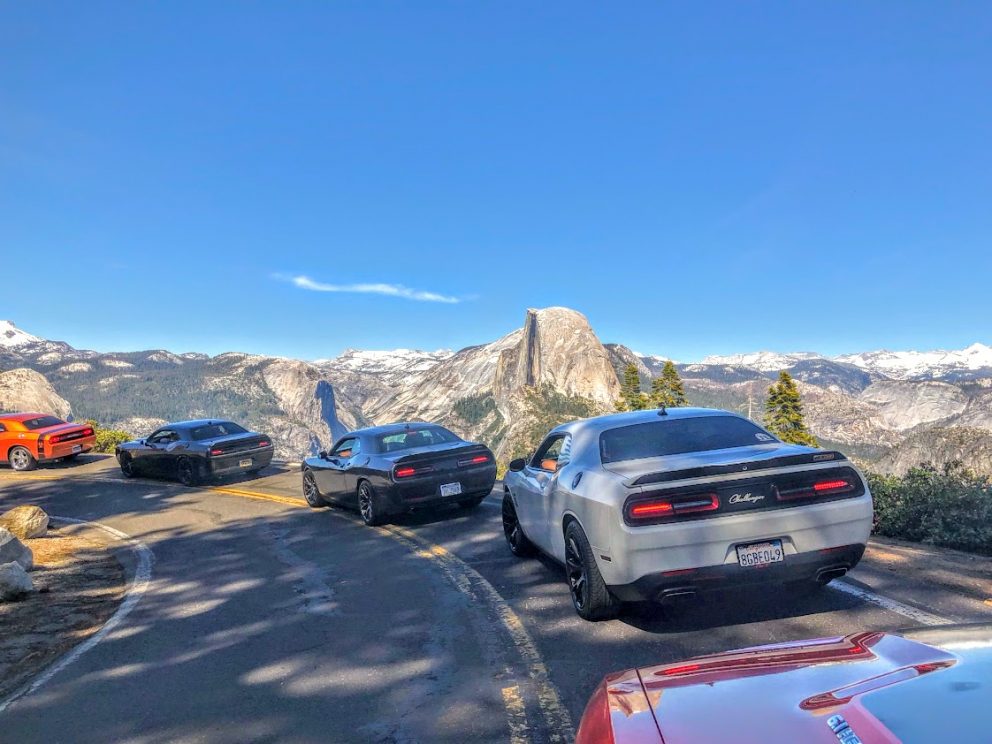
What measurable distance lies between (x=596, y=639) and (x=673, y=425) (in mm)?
1866

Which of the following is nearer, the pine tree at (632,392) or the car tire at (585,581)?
the car tire at (585,581)

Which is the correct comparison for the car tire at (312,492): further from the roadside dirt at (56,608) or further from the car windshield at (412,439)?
the roadside dirt at (56,608)

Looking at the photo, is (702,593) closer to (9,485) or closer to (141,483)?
(141,483)

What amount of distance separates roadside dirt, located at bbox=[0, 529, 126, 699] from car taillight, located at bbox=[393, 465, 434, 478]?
352 centimetres

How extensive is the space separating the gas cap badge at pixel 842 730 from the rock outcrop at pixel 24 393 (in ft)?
332

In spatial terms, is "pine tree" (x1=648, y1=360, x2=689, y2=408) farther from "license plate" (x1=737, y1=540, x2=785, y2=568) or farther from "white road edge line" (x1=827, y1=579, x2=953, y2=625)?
"license plate" (x1=737, y1=540, x2=785, y2=568)

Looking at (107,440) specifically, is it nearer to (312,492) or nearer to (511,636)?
(312,492)

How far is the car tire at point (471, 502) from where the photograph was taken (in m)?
10.4

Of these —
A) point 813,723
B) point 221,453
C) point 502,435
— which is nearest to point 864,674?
point 813,723

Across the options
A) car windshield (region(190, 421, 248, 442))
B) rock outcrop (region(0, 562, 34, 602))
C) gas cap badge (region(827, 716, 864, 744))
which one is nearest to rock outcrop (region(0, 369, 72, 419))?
car windshield (region(190, 421, 248, 442))

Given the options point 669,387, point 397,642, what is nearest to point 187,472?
point 397,642

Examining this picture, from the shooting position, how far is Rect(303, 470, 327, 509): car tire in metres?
11.9

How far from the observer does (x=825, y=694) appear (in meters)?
1.69

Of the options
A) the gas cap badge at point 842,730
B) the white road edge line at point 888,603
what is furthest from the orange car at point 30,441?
the gas cap badge at point 842,730
